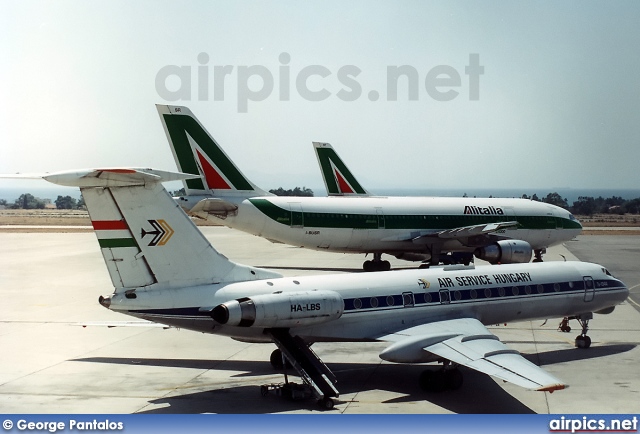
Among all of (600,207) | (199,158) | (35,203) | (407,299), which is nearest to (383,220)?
(199,158)

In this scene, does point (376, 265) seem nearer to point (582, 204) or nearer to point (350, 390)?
point (350, 390)

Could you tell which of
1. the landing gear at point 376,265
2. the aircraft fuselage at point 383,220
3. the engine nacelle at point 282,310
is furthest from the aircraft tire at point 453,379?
the landing gear at point 376,265

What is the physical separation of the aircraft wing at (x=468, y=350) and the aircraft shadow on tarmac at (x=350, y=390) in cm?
96

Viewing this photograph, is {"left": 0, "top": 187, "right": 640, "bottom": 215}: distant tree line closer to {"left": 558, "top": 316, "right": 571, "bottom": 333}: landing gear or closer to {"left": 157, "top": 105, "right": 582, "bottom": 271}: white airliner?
{"left": 157, "top": 105, "right": 582, "bottom": 271}: white airliner

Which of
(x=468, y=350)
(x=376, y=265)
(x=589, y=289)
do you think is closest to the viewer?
(x=468, y=350)

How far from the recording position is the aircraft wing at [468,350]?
53.3ft

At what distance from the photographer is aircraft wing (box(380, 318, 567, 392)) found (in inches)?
639

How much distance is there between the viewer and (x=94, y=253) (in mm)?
54906

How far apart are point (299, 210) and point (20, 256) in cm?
2336

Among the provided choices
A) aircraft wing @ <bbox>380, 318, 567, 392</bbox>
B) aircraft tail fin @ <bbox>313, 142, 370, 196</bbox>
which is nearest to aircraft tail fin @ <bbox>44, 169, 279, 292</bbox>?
aircraft wing @ <bbox>380, 318, 567, 392</bbox>

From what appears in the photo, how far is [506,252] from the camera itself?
40.0m

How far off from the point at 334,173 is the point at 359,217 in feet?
46.7

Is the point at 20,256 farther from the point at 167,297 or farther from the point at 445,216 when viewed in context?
the point at 167,297

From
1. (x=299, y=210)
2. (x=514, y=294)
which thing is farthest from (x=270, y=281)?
(x=299, y=210)
